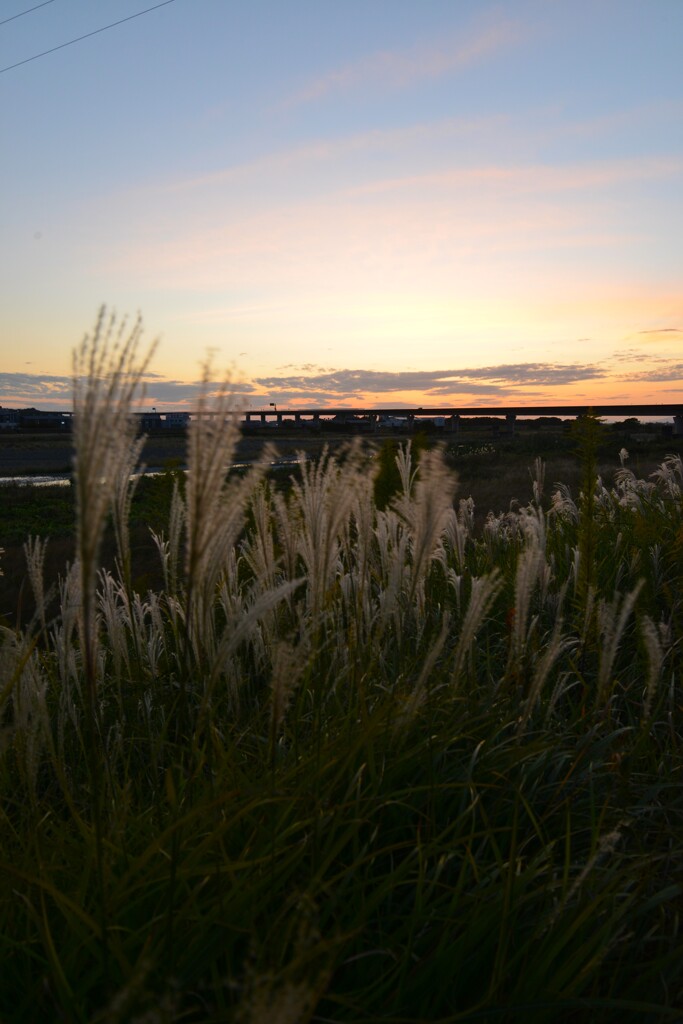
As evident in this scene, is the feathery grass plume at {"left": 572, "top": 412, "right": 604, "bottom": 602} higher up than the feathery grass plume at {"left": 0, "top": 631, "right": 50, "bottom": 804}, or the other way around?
the feathery grass plume at {"left": 572, "top": 412, "right": 604, "bottom": 602}

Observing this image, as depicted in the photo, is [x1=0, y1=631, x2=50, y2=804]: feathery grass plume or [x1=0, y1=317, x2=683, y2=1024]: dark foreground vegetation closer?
[x1=0, y1=317, x2=683, y2=1024]: dark foreground vegetation

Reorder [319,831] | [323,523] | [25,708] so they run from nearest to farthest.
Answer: [319,831], [323,523], [25,708]

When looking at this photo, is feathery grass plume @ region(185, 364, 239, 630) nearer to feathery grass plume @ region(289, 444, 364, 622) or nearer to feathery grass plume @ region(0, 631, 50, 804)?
feathery grass plume @ region(289, 444, 364, 622)

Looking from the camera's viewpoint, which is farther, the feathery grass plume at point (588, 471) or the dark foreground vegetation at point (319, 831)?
the feathery grass plume at point (588, 471)

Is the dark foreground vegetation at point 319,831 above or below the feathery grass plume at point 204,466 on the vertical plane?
below

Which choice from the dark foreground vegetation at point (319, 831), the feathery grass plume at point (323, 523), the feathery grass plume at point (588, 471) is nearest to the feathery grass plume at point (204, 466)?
the dark foreground vegetation at point (319, 831)

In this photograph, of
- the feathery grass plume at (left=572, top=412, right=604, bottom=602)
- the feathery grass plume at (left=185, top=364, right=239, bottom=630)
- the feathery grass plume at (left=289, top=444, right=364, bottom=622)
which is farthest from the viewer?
the feathery grass plume at (left=572, top=412, right=604, bottom=602)

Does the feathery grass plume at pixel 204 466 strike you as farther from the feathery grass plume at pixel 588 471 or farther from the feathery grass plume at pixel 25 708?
Result: the feathery grass plume at pixel 588 471

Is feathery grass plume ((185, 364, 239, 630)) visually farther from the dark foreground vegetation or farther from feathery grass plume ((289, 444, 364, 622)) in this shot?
feathery grass plume ((289, 444, 364, 622))

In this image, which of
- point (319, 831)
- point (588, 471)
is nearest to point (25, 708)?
point (319, 831)

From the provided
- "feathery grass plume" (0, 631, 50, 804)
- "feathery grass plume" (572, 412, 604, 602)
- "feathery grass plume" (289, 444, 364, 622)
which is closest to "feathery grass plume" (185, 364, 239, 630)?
"feathery grass plume" (289, 444, 364, 622)

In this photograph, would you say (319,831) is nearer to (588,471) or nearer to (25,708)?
(25,708)

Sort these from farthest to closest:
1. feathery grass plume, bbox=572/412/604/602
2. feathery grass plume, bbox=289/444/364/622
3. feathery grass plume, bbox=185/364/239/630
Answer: feathery grass plume, bbox=572/412/604/602
feathery grass plume, bbox=289/444/364/622
feathery grass plume, bbox=185/364/239/630

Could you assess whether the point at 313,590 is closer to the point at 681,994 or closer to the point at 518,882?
the point at 518,882
